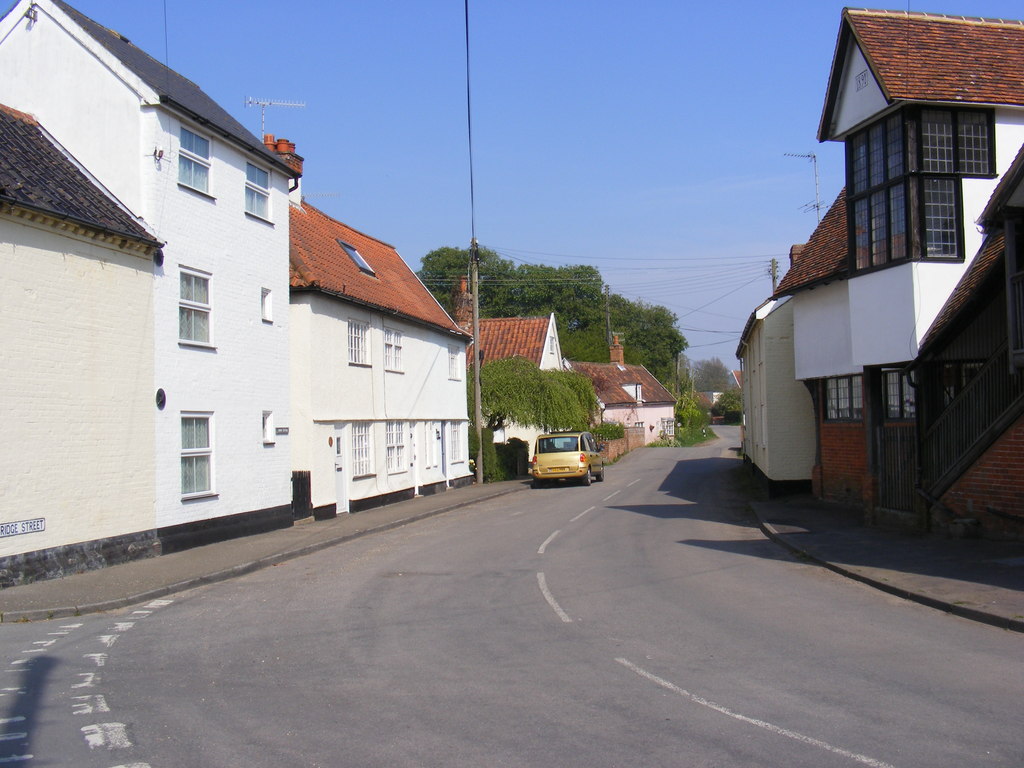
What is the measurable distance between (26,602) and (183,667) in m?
4.44

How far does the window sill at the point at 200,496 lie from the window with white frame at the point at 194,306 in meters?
2.76

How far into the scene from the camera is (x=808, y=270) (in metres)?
21.2

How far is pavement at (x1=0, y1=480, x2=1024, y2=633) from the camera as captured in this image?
1053 cm

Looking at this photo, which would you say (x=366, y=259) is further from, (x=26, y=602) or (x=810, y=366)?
(x=26, y=602)

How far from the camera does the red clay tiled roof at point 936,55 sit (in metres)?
15.3

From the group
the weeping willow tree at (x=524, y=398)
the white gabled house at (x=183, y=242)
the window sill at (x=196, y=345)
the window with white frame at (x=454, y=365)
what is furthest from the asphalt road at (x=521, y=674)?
the weeping willow tree at (x=524, y=398)

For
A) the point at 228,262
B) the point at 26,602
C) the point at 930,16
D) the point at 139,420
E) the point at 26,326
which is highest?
the point at 930,16

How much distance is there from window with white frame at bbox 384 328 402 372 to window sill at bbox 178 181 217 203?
887 centimetres

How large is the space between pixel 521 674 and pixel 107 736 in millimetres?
3077

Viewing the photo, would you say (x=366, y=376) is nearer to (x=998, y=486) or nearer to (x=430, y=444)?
(x=430, y=444)

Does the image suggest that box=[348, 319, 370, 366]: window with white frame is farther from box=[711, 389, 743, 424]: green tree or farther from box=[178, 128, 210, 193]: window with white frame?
box=[711, 389, 743, 424]: green tree

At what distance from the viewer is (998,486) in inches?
543

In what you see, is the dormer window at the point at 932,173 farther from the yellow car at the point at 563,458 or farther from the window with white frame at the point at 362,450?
the yellow car at the point at 563,458

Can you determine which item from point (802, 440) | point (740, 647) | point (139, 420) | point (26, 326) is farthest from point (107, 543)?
point (802, 440)
